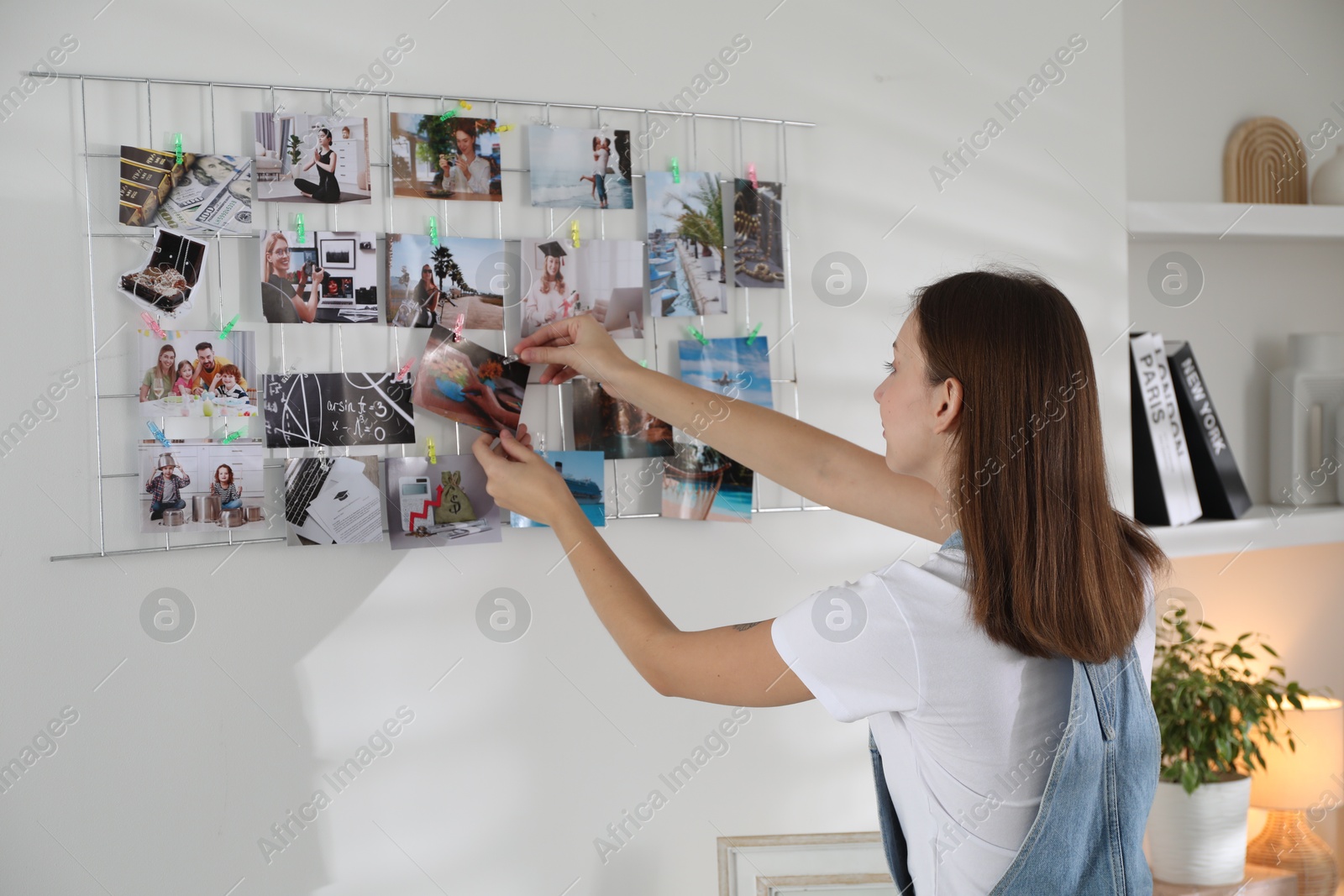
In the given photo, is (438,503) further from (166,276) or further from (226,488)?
(166,276)

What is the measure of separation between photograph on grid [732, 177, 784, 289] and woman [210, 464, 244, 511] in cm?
76

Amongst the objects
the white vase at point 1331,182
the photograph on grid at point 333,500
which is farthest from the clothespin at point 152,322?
the white vase at point 1331,182

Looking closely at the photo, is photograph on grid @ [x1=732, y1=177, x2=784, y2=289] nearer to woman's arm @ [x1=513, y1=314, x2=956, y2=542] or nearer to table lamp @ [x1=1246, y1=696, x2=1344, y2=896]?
woman's arm @ [x1=513, y1=314, x2=956, y2=542]

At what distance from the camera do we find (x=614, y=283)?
141cm

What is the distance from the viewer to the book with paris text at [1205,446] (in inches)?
74.2

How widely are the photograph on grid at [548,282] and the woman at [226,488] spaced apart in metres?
0.43

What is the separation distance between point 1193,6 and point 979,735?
1925 millimetres

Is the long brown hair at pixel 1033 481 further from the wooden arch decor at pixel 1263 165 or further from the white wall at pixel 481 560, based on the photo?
the wooden arch decor at pixel 1263 165

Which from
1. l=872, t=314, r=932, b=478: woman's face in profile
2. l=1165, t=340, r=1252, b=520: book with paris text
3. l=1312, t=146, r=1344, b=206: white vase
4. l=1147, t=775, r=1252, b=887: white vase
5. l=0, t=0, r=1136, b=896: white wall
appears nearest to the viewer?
l=872, t=314, r=932, b=478: woman's face in profile

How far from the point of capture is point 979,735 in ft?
2.98

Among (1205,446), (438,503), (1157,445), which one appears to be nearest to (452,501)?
(438,503)

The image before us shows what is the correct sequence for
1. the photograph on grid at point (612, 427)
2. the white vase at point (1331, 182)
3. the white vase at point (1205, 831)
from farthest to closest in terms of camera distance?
the white vase at point (1331, 182), the white vase at point (1205, 831), the photograph on grid at point (612, 427)

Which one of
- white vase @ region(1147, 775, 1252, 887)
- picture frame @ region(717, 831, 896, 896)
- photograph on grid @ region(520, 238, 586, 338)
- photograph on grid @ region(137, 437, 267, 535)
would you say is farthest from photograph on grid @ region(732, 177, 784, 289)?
white vase @ region(1147, 775, 1252, 887)

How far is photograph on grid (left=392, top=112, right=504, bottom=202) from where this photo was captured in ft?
4.27
